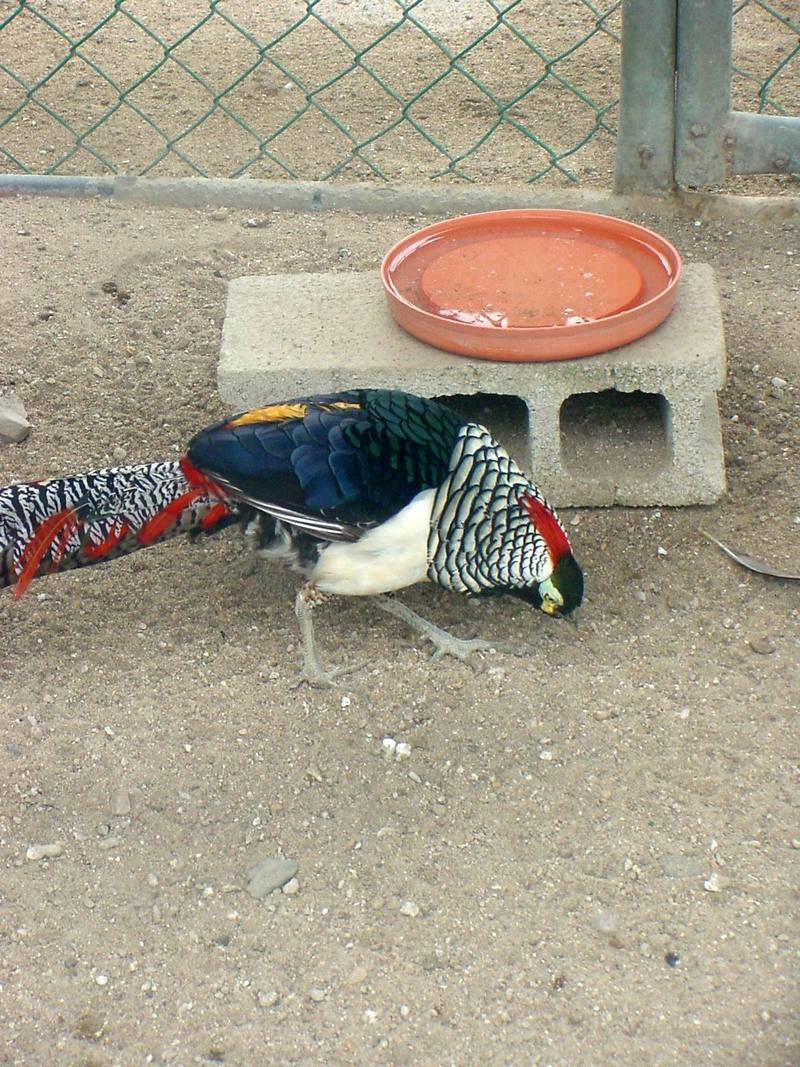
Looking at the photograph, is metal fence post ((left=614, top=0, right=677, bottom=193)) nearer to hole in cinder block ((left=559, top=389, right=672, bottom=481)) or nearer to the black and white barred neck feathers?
hole in cinder block ((left=559, top=389, right=672, bottom=481))

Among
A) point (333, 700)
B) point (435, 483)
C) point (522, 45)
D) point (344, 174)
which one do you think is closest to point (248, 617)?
point (333, 700)

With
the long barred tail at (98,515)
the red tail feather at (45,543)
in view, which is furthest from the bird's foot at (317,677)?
the red tail feather at (45,543)

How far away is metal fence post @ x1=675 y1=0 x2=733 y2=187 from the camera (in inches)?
119

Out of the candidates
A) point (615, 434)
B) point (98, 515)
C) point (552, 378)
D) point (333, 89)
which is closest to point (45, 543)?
point (98, 515)

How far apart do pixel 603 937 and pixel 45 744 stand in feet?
3.10

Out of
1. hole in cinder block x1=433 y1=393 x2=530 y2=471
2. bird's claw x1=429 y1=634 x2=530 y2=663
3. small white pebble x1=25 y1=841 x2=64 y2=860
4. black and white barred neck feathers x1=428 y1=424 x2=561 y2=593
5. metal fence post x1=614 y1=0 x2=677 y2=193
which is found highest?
metal fence post x1=614 y1=0 x2=677 y2=193

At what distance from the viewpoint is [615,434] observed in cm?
265

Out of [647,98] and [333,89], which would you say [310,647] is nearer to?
[647,98]

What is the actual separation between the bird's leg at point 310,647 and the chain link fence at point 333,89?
1.77m

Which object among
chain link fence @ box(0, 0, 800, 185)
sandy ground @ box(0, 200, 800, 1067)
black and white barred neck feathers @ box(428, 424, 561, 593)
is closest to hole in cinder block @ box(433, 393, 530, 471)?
sandy ground @ box(0, 200, 800, 1067)

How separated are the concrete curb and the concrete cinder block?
2.45 feet

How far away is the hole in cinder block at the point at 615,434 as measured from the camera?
256 centimetres

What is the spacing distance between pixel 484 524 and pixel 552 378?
344mm

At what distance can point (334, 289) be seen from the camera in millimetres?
2705
